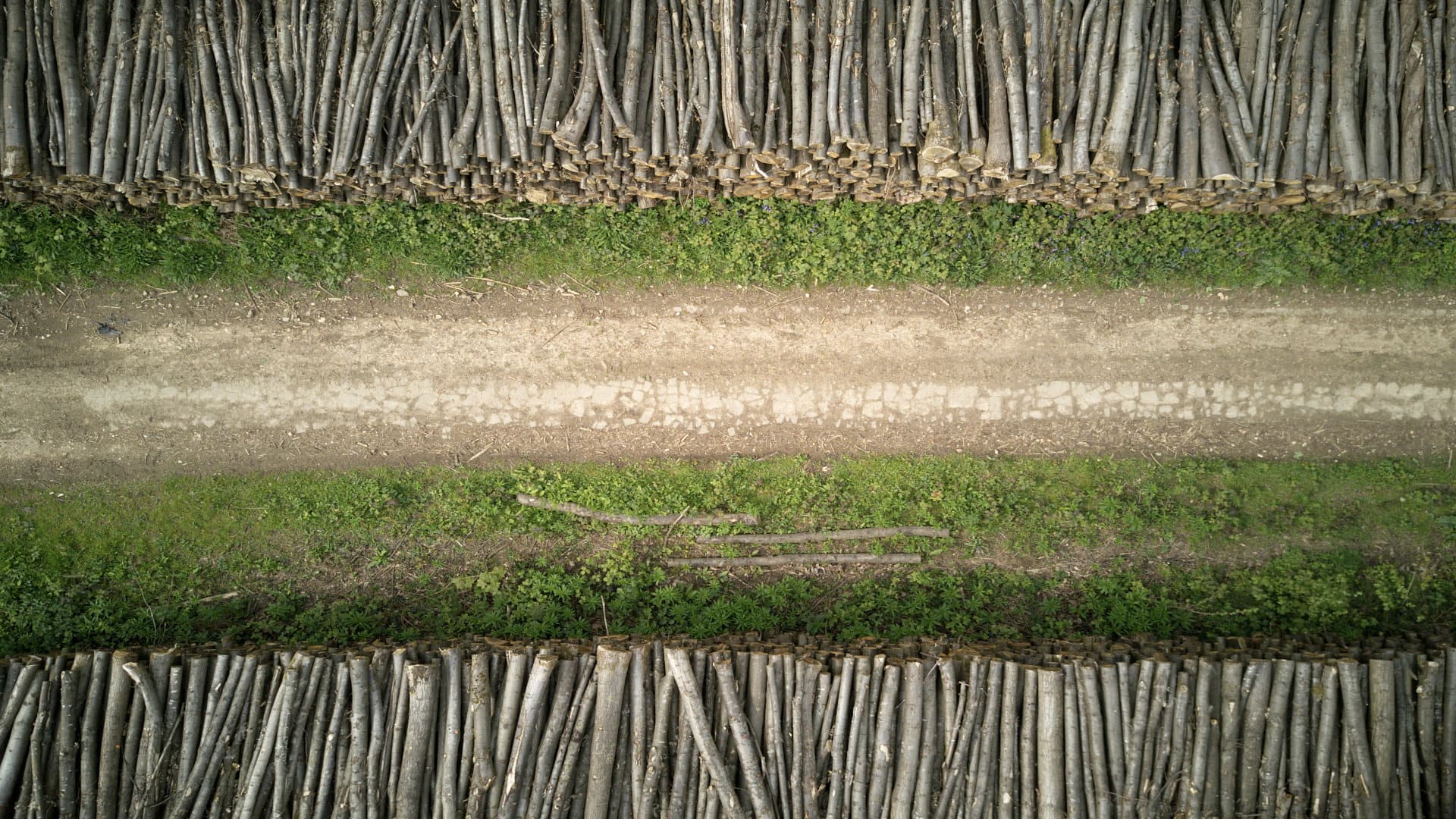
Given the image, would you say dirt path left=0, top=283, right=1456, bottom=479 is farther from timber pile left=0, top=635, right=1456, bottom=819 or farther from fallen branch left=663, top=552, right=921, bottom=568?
timber pile left=0, top=635, right=1456, bottom=819

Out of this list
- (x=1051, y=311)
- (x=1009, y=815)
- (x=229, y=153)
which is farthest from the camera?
(x=1051, y=311)

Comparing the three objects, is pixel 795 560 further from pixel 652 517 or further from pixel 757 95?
pixel 757 95

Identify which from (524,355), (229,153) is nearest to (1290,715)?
(524,355)

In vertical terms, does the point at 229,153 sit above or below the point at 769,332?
above

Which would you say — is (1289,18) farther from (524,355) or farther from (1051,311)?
(524,355)

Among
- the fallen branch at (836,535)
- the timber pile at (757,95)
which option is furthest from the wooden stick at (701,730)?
the timber pile at (757,95)
